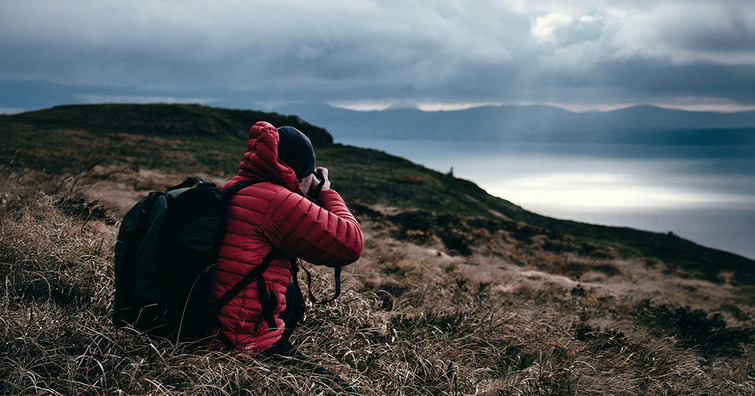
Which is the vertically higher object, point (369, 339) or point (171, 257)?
point (171, 257)

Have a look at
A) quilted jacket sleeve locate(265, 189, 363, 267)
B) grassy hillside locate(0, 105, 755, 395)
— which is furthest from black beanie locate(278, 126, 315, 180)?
grassy hillside locate(0, 105, 755, 395)

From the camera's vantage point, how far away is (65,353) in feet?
8.82

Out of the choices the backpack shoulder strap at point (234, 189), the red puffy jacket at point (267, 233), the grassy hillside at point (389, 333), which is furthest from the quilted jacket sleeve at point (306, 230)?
the grassy hillside at point (389, 333)

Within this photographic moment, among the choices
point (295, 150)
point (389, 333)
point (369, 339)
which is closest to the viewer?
point (295, 150)

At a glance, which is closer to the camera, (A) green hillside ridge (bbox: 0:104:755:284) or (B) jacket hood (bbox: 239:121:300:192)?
(B) jacket hood (bbox: 239:121:300:192)

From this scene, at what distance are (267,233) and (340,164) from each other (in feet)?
111

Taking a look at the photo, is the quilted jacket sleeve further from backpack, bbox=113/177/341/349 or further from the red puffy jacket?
backpack, bbox=113/177/341/349

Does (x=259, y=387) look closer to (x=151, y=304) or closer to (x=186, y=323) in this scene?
(x=186, y=323)

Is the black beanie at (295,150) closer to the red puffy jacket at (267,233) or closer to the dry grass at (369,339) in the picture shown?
the red puffy jacket at (267,233)

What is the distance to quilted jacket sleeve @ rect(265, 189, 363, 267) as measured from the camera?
93.0 inches

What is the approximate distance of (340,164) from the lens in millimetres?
36125

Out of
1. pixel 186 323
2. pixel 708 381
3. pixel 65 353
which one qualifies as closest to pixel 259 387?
pixel 186 323

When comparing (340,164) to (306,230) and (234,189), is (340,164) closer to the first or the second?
(234,189)

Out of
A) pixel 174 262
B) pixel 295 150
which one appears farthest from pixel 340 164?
pixel 174 262
